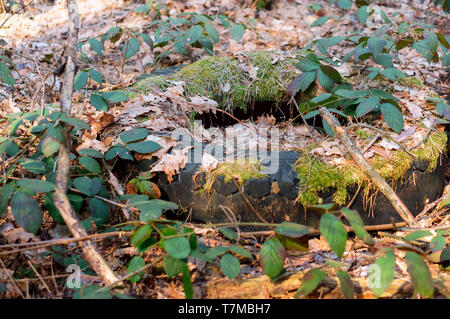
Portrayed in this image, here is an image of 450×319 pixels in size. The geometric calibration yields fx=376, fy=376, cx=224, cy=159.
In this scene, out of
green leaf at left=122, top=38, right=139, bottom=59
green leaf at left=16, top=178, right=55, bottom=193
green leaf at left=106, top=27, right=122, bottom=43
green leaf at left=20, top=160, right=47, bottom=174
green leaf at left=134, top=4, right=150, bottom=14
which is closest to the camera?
green leaf at left=16, top=178, right=55, bottom=193

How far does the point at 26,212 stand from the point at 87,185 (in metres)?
0.32

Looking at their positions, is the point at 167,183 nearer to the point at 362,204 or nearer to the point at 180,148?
the point at 180,148

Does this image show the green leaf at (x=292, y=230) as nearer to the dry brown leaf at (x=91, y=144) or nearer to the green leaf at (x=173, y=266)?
the green leaf at (x=173, y=266)

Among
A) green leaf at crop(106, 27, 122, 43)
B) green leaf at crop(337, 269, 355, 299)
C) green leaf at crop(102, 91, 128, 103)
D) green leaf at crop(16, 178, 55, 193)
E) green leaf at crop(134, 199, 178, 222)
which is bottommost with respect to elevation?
green leaf at crop(337, 269, 355, 299)

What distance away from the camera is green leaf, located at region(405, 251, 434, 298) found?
1.54 m

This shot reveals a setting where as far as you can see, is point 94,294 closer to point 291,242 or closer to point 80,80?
point 291,242

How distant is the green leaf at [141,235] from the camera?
1.67 meters

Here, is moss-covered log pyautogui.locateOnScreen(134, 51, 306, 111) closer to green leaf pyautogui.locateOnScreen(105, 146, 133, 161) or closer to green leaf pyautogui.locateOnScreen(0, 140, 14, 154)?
green leaf pyautogui.locateOnScreen(105, 146, 133, 161)

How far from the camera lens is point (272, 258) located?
5.51ft

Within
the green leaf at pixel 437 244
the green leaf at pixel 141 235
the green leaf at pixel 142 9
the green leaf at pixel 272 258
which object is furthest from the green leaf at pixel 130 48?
the green leaf at pixel 437 244

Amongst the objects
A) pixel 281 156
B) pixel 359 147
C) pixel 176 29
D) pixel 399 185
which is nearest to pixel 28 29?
pixel 176 29

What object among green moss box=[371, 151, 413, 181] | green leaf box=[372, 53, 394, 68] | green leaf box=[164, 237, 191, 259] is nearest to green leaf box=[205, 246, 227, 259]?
green leaf box=[164, 237, 191, 259]

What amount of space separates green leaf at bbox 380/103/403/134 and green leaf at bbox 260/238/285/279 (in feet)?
4.14

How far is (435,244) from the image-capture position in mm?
1817
